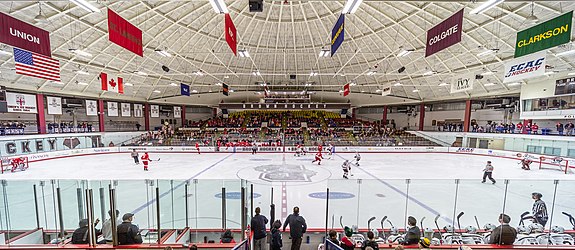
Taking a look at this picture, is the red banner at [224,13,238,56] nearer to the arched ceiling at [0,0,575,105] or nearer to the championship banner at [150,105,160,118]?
the arched ceiling at [0,0,575,105]

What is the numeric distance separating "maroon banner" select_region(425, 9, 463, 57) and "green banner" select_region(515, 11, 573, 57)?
2.86 meters

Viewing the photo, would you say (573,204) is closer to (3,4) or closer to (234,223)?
(234,223)

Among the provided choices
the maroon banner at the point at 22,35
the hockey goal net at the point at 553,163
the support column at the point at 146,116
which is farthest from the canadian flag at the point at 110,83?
the hockey goal net at the point at 553,163

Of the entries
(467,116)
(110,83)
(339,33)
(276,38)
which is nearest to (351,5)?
(339,33)

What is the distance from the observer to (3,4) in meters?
11.8

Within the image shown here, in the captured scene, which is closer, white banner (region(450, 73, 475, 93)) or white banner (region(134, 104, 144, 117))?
white banner (region(450, 73, 475, 93))

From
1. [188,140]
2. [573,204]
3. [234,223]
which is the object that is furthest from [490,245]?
[188,140]

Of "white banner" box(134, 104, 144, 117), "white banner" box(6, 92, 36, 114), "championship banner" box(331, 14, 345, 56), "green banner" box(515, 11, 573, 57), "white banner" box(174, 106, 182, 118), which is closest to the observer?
"green banner" box(515, 11, 573, 57)

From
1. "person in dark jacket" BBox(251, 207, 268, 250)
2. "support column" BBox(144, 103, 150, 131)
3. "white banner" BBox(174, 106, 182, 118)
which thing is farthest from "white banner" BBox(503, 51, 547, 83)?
"support column" BBox(144, 103, 150, 131)

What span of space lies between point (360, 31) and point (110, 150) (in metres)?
28.1

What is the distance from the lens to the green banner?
7.14m

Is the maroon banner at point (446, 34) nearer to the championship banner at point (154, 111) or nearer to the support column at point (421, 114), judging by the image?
the support column at point (421, 114)

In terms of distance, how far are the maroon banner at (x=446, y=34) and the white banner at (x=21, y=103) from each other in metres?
30.3

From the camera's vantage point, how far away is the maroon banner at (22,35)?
23.5 ft
